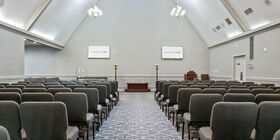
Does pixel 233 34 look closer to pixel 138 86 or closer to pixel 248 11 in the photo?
pixel 248 11

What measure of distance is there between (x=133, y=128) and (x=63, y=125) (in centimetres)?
217

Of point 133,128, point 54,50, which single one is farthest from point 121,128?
point 54,50

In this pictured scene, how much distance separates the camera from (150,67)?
500 inches

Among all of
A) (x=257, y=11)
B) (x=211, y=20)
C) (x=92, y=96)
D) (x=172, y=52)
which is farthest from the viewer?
(x=172, y=52)

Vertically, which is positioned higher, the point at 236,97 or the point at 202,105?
the point at 236,97

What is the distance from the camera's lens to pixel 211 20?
10523mm

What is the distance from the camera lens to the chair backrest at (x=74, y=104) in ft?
8.87

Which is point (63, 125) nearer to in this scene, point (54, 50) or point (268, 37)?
point (268, 37)

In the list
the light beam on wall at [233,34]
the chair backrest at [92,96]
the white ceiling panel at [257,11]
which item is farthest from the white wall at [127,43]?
the chair backrest at [92,96]

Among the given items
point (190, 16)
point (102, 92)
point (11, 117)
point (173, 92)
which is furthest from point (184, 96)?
point (190, 16)

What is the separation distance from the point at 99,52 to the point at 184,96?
32.1 ft

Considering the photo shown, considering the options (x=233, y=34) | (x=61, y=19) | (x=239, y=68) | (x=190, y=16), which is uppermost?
(x=190, y=16)

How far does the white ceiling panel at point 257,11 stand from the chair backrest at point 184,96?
15.9 ft

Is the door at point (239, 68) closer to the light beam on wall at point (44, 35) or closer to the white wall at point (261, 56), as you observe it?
the white wall at point (261, 56)
